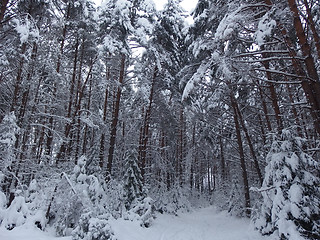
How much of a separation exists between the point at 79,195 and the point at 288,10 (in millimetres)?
7456

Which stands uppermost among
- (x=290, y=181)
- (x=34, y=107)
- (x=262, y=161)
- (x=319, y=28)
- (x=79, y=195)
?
(x=319, y=28)

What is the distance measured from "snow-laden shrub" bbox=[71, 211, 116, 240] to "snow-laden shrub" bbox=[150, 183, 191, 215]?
7.24m

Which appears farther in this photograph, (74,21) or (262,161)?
(262,161)

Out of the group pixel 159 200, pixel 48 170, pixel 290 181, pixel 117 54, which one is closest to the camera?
pixel 290 181

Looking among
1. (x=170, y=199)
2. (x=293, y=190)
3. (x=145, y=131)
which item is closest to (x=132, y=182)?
(x=145, y=131)

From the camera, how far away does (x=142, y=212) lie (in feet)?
33.8

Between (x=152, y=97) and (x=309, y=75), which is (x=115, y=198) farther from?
(x=309, y=75)

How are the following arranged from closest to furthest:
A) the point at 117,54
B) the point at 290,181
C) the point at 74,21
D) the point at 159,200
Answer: the point at 290,181
the point at 74,21
the point at 117,54
the point at 159,200

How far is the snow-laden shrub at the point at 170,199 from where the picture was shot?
45.5 feet

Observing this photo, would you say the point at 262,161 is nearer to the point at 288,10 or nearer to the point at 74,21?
the point at 288,10

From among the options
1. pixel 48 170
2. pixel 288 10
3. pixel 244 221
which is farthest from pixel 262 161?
pixel 48 170

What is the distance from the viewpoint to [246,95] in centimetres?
1166

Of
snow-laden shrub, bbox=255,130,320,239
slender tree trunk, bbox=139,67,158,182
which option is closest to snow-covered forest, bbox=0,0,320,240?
snow-laden shrub, bbox=255,130,320,239

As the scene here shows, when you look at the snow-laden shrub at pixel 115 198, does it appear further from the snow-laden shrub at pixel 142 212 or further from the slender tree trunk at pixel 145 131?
the slender tree trunk at pixel 145 131
